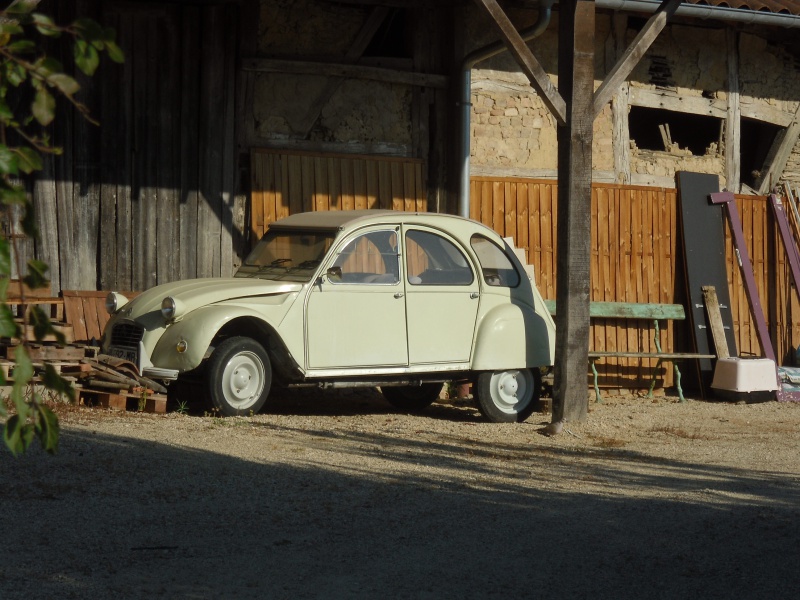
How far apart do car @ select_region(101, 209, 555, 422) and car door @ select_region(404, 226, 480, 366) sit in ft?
0.04

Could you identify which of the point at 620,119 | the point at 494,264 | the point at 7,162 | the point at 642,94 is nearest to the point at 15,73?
the point at 7,162

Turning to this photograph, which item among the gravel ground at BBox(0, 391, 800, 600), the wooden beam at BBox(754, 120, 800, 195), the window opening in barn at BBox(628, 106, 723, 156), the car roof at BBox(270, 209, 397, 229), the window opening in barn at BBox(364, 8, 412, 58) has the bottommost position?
the gravel ground at BBox(0, 391, 800, 600)

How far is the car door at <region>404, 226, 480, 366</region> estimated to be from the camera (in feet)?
31.7

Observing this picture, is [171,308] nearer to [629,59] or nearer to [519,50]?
[519,50]

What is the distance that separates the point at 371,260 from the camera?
9602 millimetres

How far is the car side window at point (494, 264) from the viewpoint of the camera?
33.3 ft

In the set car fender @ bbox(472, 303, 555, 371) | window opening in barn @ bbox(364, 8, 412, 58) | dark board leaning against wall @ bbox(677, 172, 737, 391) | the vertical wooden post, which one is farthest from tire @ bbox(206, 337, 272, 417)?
dark board leaning against wall @ bbox(677, 172, 737, 391)

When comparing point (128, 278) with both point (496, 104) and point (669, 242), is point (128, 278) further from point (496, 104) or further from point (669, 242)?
point (669, 242)

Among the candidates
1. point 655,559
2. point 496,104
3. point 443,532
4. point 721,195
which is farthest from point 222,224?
point 655,559

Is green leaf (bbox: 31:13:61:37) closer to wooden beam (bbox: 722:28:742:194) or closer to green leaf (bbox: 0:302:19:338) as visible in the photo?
green leaf (bbox: 0:302:19:338)

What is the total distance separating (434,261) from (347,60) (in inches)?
111

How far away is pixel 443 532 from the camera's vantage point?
18.2 ft

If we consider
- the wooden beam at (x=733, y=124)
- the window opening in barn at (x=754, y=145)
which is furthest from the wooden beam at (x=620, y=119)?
the window opening in barn at (x=754, y=145)

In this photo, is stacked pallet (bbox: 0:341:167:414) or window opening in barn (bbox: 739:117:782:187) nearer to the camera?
stacked pallet (bbox: 0:341:167:414)
